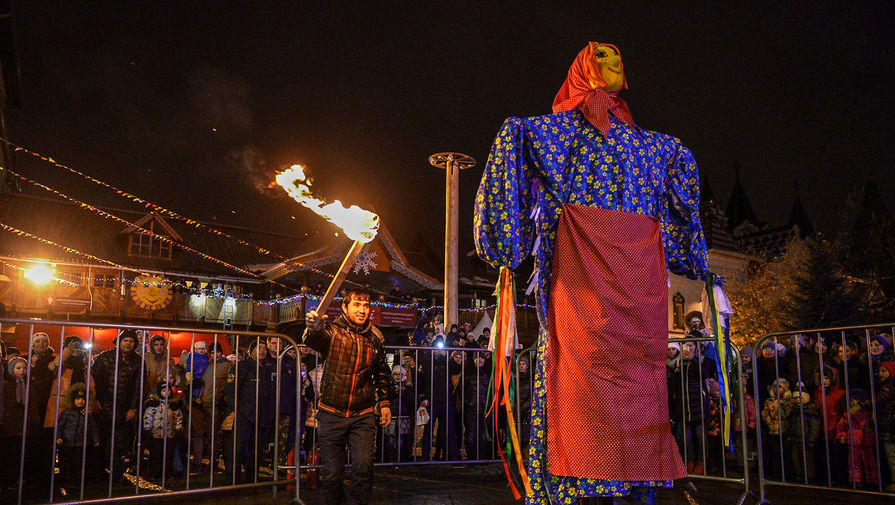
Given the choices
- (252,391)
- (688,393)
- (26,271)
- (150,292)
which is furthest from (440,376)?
(150,292)

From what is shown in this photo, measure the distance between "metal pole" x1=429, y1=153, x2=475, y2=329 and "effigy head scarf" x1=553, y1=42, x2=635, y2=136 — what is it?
8.72 metres

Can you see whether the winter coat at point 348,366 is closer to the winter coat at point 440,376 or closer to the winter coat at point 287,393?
the winter coat at point 287,393

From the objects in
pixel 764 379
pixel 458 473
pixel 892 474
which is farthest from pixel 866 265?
pixel 458 473

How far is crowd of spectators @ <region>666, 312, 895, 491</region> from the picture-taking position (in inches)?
283

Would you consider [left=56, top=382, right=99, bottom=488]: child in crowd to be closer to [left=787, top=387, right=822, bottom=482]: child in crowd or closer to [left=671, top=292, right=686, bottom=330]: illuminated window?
[left=787, top=387, right=822, bottom=482]: child in crowd

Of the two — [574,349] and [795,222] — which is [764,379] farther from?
[795,222]

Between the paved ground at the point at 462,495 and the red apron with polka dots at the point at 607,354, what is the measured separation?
2.67m

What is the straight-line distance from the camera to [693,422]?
28.6 feet

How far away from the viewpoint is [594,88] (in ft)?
11.7

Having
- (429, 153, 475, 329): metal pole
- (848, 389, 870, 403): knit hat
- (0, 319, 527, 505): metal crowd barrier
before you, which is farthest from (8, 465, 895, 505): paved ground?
(429, 153, 475, 329): metal pole

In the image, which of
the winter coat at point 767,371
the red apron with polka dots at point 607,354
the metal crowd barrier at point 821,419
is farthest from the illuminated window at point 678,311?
the red apron with polka dots at point 607,354

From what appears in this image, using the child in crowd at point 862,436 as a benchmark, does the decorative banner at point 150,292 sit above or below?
above

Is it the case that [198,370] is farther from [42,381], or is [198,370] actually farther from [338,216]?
[338,216]

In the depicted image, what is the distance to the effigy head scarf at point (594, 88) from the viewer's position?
348cm
